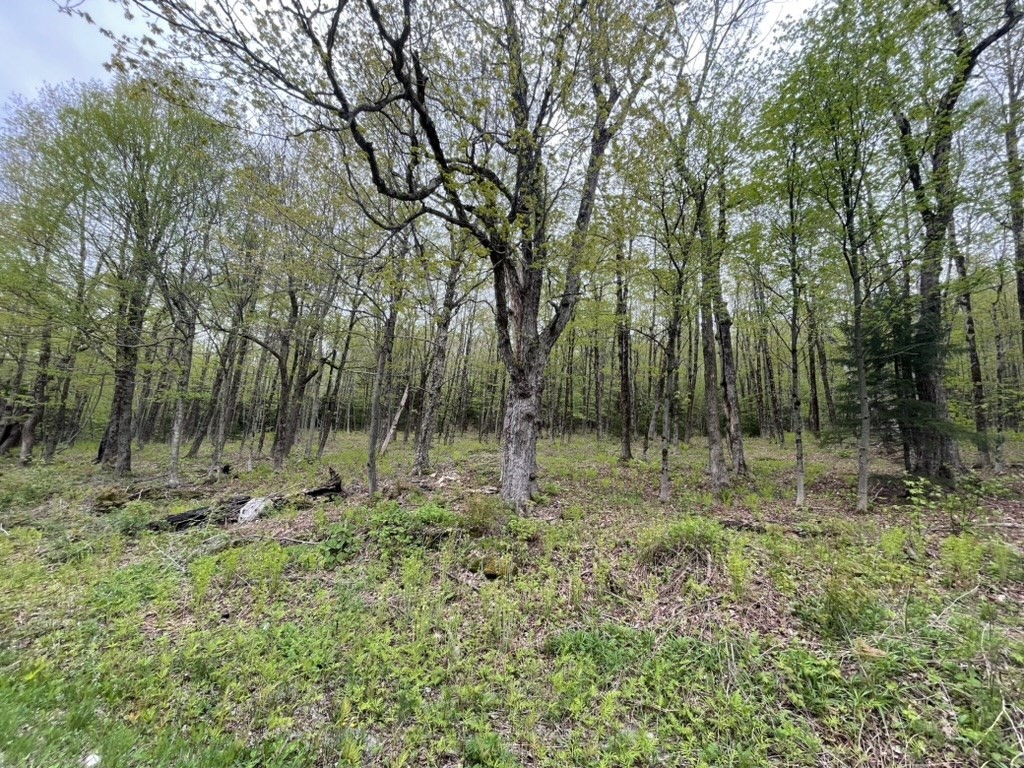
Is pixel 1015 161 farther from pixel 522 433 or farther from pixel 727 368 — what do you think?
pixel 522 433

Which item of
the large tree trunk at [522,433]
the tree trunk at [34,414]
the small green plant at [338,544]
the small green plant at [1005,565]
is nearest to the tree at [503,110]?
the large tree trunk at [522,433]

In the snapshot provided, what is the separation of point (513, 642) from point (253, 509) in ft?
18.7

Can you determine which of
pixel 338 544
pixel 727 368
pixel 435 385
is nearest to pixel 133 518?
pixel 338 544

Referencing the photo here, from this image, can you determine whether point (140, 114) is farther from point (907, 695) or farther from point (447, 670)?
point (907, 695)

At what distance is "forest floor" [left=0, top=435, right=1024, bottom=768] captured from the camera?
7.97 ft

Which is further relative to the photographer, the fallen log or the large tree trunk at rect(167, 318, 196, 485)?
the large tree trunk at rect(167, 318, 196, 485)

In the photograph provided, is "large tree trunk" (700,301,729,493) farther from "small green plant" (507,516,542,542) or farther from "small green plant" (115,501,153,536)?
"small green plant" (115,501,153,536)

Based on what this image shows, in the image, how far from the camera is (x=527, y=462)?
22.2 ft

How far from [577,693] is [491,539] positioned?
91.7 inches

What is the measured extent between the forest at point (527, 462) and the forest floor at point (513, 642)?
0.03 metres

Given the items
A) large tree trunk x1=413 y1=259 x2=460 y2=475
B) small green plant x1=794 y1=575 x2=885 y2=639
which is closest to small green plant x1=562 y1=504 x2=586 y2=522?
small green plant x1=794 y1=575 x2=885 y2=639

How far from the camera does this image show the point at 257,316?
31.0 ft

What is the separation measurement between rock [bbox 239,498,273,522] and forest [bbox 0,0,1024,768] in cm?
5

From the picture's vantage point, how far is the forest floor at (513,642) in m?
2.43
